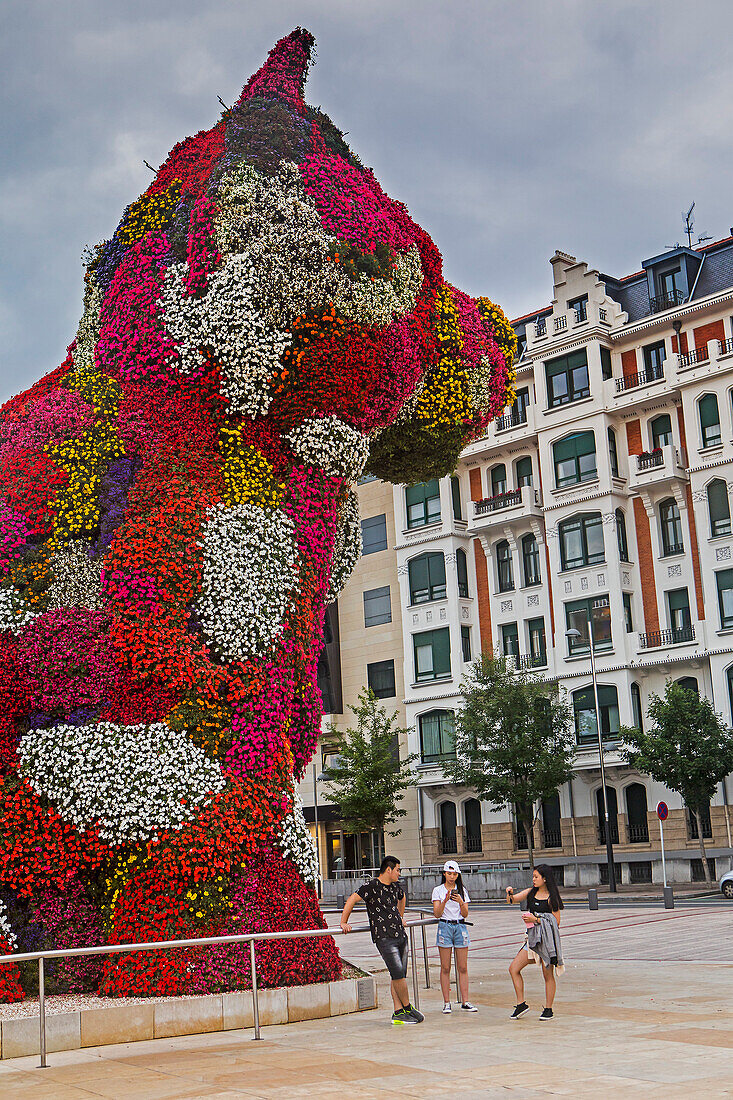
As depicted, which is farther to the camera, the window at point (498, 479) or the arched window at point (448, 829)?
the window at point (498, 479)

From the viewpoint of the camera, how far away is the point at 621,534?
158 feet

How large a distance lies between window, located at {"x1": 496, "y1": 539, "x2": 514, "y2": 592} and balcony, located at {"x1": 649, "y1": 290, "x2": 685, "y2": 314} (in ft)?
40.6

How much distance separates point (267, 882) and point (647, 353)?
40208 millimetres

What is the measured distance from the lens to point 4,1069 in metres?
9.77

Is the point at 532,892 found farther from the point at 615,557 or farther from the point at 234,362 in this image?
the point at 615,557

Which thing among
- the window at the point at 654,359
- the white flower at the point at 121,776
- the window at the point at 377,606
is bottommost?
the white flower at the point at 121,776

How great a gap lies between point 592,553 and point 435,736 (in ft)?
38.8

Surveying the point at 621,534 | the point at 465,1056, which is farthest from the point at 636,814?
the point at 465,1056

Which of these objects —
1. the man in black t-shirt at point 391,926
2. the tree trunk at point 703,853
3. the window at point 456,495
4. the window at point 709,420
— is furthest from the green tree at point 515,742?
the man in black t-shirt at point 391,926

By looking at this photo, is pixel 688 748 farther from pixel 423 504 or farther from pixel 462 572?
pixel 423 504

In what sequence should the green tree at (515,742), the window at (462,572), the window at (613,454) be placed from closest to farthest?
the green tree at (515,742), the window at (613,454), the window at (462,572)

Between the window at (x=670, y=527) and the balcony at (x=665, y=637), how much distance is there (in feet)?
10.9

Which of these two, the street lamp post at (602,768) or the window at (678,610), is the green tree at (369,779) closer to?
the street lamp post at (602,768)

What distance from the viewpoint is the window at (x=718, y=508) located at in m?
45.1
